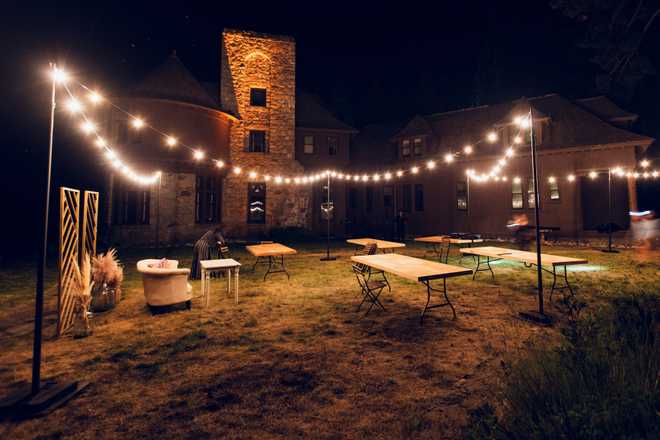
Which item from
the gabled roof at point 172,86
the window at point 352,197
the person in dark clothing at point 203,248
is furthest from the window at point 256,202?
the person in dark clothing at point 203,248

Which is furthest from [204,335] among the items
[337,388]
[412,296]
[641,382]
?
[641,382]

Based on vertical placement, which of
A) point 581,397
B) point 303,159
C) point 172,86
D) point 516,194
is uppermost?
point 172,86

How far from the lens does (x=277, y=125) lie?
766 inches

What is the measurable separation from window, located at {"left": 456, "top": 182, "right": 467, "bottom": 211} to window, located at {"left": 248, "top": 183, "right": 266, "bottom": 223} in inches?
443

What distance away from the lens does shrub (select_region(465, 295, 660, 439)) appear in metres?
1.94

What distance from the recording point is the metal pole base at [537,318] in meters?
4.91

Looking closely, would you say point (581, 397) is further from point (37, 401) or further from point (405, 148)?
point (405, 148)

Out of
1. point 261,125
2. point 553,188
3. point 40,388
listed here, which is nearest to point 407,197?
point 553,188

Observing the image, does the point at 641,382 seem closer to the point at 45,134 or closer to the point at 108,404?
the point at 108,404

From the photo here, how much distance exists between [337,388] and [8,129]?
2949cm

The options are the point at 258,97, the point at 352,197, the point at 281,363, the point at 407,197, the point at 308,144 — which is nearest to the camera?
the point at 281,363

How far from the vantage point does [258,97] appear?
1944cm

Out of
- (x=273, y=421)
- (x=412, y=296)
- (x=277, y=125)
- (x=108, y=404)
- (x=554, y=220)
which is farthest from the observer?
(x=277, y=125)

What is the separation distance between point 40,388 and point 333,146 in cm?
2010
